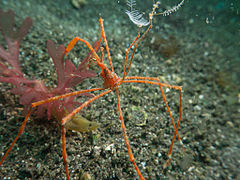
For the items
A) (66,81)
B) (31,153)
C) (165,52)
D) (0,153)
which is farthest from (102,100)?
(165,52)

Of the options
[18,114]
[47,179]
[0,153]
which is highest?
[18,114]

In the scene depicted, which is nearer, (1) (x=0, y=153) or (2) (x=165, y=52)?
(1) (x=0, y=153)

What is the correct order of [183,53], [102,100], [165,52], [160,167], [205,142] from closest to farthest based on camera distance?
[160,167]
[102,100]
[205,142]
[165,52]
[183,53]

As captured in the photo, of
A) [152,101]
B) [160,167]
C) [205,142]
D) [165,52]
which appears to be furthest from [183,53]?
[160,167]

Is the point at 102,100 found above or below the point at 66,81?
below

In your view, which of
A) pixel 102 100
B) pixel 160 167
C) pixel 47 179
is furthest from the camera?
pixel 102 100

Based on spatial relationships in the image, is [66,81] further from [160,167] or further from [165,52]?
[165,52]
